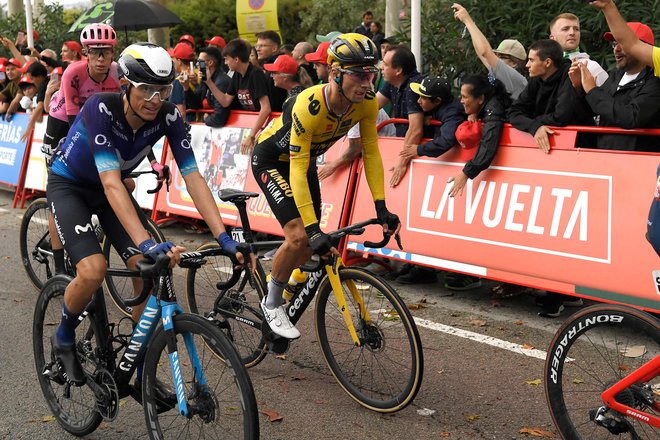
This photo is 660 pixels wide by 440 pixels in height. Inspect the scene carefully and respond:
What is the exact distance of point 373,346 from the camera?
4.93 meters

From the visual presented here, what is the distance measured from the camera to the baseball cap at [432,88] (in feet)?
24.9

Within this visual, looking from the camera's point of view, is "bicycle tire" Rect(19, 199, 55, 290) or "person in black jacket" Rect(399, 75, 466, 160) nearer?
"bicycle tire" Rect(19, 199, 55, 290)

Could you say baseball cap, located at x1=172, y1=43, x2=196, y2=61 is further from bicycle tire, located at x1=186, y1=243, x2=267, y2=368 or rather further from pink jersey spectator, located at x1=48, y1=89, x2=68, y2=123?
bicycle tire, located at x1=186, y1=243, x2=267, y2=368

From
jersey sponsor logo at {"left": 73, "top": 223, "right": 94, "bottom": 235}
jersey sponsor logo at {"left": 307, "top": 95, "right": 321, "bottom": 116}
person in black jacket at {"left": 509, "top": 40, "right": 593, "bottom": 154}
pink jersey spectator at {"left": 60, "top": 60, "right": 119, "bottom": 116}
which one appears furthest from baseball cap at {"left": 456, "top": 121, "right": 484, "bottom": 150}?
jersey sponsor logo at {"left": 73, "top": 223, "right": 94, "bottom": 235}

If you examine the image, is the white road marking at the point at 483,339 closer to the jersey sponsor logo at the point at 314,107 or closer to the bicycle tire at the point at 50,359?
the jersey sponsor logo at the point at 314,107

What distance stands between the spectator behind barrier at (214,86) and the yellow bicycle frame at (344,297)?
5252 mm

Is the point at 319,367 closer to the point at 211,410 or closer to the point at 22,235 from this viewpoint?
the point at 211,410

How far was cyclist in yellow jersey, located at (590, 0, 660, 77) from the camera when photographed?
4.69 m

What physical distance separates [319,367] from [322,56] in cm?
474

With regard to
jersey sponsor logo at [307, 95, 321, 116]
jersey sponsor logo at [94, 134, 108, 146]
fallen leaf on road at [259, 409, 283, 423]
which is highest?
jersey sponsor logo at [307, 95, 321, 116]

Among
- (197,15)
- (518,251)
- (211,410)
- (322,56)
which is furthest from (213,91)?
(197,15)

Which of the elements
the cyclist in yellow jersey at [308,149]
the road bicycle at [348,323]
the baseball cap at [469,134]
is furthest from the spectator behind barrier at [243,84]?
the road bicycle at [348,323]

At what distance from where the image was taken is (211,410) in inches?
151

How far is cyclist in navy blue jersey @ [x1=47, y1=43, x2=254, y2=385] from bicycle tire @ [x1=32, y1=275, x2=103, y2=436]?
116 millimetres
